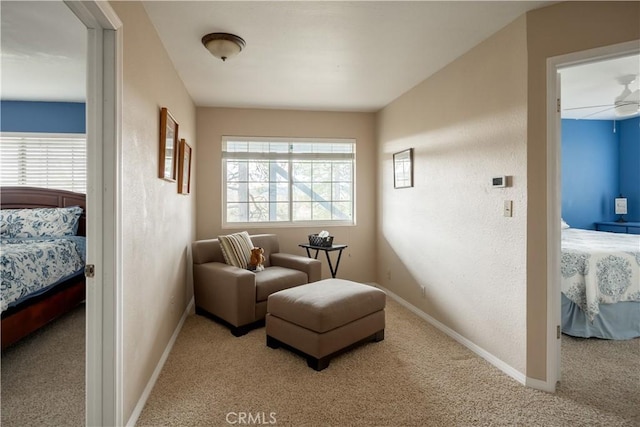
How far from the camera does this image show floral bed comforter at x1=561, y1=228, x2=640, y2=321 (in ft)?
9.48

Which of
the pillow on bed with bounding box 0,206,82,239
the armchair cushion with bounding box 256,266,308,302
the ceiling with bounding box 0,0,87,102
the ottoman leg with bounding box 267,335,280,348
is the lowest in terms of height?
the ottoman leg with bounding box 267,335,280,348

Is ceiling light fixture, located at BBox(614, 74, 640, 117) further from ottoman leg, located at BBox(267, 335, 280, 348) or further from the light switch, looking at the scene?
ottoman leg, located at BBox(267, 335, 280, 348)

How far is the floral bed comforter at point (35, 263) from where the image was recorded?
8.07ft

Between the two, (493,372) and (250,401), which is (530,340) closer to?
(493,372)

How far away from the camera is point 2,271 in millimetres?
2418

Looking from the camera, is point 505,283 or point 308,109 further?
point 308,109

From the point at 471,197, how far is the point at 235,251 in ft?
7.62

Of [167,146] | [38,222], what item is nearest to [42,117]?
[38,222]

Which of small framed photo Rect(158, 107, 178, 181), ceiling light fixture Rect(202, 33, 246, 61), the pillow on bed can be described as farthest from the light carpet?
ceiling light fixture Rect(202, 33, 246, 61)

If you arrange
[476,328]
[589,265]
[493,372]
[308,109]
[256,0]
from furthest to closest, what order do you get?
[308,109], [589,265], [476,328], [493,372], [256,0]

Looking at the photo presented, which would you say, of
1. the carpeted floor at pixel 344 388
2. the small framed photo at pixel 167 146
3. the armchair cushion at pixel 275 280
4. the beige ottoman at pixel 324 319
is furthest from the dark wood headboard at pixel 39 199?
the beige ottoman at pixel 324 319

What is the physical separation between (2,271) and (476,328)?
3578 millimetres

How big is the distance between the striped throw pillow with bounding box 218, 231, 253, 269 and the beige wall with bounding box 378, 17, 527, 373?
1804 millimetres

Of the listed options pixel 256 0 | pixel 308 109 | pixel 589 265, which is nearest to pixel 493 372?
pixel 589 265
